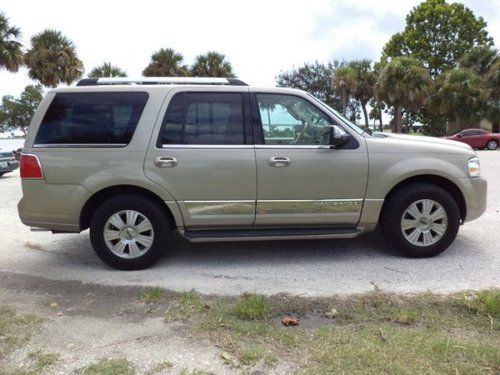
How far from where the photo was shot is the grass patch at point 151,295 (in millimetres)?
3992

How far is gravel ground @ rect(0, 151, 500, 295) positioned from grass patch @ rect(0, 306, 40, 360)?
0.95 meters

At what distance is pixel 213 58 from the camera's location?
3027cm

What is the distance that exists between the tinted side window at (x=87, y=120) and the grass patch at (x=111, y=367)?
238cm

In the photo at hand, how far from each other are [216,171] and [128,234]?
1130 mm

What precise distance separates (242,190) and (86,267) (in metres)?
1.94

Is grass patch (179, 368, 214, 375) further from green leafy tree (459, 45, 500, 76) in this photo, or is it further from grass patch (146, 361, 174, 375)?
green leafy tree (459, 45, 500, 76)

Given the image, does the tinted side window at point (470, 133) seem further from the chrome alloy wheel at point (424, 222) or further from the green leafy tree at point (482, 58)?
the chrome alloy wheel at point (424, 222)

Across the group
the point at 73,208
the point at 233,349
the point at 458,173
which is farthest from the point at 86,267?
the point at 458,173

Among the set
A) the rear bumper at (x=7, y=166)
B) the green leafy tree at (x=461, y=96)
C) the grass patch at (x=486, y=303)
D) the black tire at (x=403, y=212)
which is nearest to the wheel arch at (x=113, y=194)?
the black tire at (x=403, y=212)

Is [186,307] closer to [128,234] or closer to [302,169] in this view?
[128,234]

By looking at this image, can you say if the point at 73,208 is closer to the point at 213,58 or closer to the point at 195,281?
the point at 195,281

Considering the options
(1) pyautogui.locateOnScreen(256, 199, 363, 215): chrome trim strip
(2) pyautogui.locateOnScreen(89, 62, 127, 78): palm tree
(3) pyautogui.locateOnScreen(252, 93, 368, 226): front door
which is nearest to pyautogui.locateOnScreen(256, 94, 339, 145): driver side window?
(3) pyautogui.locateOnScreen(252, 93, 368, 226): front door

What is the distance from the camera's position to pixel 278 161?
4738 millimetres

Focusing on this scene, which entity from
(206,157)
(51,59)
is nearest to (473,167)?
(206,157)
